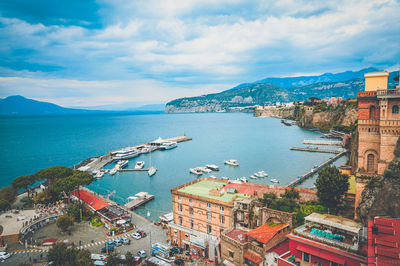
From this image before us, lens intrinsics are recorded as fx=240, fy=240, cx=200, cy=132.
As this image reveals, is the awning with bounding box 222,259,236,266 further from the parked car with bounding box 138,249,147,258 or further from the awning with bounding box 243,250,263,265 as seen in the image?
the parked car with bounding box 138,249,147,258

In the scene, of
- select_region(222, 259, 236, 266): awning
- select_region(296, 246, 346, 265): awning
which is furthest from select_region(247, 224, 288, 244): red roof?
select_region(296, 246, 346, 265): awning

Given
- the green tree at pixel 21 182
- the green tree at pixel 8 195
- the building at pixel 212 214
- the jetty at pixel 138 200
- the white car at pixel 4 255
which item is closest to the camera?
the building at pixel 212 214

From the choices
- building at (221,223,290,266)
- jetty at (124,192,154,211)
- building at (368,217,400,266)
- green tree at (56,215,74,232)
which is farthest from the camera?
jetty at (124,192,154,211)

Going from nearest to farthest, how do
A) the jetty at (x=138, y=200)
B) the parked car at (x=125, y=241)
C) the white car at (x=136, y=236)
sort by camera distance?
the parked car at (x=125, y=241) → the white car at (x=136, y=236) → the jetty at (x=138, y=200)

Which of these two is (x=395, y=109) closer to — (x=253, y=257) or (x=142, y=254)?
(x=253, y=257)

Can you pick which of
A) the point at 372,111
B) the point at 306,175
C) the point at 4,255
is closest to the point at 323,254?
the point at 372,111

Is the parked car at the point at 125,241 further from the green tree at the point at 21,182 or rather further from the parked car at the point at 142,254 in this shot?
the green tree at the point at 21,182

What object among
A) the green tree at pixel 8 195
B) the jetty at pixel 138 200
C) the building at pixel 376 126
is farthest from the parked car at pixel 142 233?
the building at pixel 376 126
